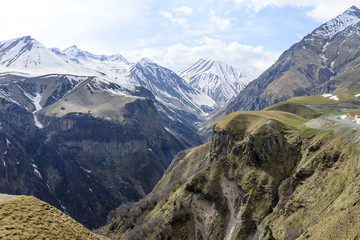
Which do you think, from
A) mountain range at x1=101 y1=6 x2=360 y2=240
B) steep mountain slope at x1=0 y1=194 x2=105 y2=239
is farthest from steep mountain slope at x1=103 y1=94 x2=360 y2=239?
steep mountain slope at x1=0 y1=194 x2=105 y2=239

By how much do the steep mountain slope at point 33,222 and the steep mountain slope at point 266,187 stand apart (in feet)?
137

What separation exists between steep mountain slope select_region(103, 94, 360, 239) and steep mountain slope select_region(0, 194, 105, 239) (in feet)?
137

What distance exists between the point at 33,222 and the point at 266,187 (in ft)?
242

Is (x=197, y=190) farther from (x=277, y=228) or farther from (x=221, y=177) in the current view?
(x=277, y=228)

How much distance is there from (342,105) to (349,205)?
529 feet

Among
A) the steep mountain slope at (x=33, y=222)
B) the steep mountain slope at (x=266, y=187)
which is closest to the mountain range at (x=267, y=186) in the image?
the steep mountain slope at (x=266, y=187)

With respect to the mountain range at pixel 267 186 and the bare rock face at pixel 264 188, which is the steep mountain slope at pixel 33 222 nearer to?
the mountain range at pixel 267 186

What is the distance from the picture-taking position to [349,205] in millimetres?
49406

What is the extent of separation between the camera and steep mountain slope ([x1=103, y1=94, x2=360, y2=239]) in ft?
206

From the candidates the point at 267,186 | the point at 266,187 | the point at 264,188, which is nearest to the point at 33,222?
the point at 264,188

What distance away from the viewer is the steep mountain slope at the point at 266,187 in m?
62.7

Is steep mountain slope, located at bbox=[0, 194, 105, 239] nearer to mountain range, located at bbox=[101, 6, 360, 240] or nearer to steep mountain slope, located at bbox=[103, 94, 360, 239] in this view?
mountain range, located at bbox=[101, 6, 360, 240]

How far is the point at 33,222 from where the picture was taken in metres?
26.5

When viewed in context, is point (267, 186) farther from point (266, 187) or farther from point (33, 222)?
point (33, 222)
